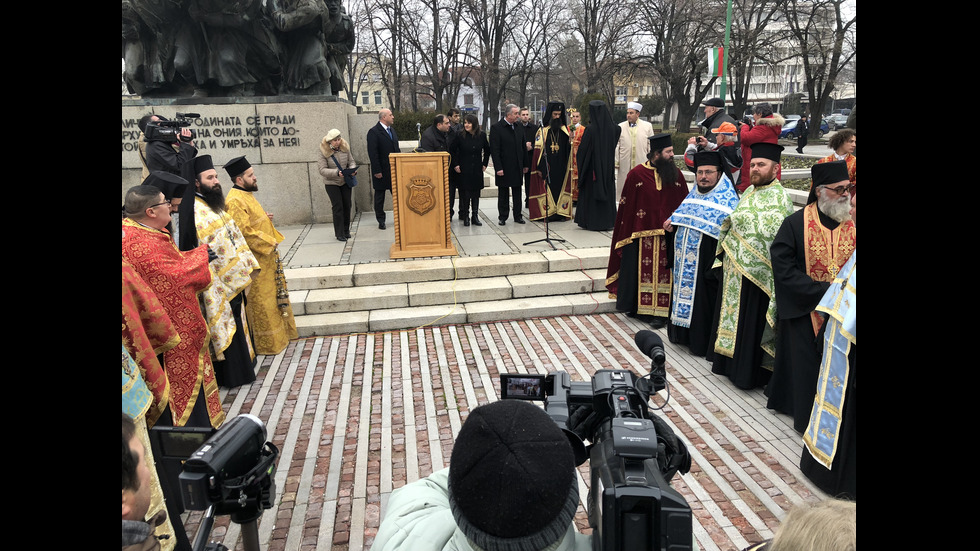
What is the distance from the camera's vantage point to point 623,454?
4.69 feet

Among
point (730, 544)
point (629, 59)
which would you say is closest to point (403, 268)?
point (730, 544)

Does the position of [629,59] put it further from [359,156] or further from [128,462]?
[128,462]

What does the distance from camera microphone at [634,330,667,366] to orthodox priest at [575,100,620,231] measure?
25.2 feet

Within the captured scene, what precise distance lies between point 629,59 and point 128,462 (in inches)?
1440

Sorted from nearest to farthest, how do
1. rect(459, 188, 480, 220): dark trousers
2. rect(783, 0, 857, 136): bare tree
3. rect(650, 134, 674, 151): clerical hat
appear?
1. rect(650, 134, 674, 151): clerical hat
2. rect(459, 188, 480, 220): dark trousers
3. rect(783, 0, 857, 136): bare tree

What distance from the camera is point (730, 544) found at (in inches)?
130

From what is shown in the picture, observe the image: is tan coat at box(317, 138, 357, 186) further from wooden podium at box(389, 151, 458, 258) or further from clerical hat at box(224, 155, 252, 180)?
clerical hat at box(224, 155, 252, 180)

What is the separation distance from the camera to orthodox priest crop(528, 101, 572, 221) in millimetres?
10492

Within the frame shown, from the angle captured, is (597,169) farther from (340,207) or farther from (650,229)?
(340,207)

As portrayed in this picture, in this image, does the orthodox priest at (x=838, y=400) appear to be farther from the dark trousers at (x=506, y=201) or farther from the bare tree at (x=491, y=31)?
the bare tree at (x=491, y=31)

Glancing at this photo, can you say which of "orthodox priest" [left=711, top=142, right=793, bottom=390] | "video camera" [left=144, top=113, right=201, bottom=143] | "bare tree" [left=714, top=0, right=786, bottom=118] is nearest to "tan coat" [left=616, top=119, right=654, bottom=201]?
"orthodox priest" [left=711, top=142, right=793, bottom=390]

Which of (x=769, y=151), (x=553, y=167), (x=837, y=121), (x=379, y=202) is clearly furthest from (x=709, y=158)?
(x=837, y=121)

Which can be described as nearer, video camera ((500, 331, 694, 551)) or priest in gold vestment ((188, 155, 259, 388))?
video camera ((500, 331, 694, 551))

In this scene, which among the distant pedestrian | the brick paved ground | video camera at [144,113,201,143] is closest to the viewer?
the brick paved ground
